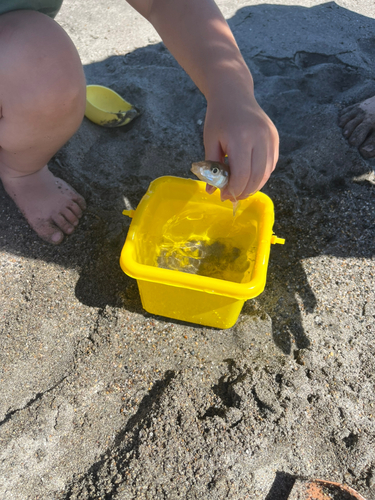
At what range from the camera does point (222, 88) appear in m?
1.11

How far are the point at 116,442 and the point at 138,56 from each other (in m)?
2.15

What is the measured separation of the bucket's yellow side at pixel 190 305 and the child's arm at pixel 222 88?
322 mm

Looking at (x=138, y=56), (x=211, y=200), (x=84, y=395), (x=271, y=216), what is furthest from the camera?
(x=138, y=56)

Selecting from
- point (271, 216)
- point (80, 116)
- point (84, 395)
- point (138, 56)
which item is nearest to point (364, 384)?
point (271, 216)

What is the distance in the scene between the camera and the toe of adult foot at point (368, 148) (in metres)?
1.74

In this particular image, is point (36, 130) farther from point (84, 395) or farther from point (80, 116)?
point (84, 395)

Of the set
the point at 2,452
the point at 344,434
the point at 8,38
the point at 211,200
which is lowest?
the point at 2,452

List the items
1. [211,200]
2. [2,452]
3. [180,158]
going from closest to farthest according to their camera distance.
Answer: [2,452]
[211,200]
[180,158]

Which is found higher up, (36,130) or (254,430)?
(36,130)

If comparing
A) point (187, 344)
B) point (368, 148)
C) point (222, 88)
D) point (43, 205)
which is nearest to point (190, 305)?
point (187, 344)

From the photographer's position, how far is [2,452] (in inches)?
40.8

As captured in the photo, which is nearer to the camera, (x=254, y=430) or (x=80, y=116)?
(x=254, y=430)

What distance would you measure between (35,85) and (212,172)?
71cm

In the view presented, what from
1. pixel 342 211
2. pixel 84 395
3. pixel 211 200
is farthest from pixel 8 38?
pixel 342 211
